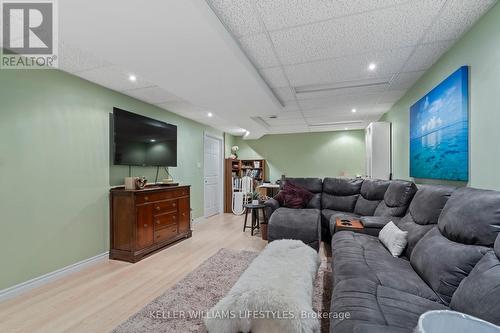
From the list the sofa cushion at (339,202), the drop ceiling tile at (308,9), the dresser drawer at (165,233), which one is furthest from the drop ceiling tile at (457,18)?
the dresser drawer at (165,233)

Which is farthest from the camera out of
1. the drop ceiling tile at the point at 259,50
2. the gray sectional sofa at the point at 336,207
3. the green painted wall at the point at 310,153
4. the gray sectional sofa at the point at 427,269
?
the green painted wall at the point at 310,153

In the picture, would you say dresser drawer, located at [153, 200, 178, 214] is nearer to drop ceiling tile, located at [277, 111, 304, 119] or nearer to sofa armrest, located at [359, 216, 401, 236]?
drop ceiling tile, located at [277, 111, 304, 119]

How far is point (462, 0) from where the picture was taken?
1.53 metres

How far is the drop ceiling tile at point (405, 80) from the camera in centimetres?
271

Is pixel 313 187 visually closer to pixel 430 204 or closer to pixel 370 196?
pixel 370 196

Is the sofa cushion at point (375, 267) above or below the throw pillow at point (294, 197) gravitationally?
below

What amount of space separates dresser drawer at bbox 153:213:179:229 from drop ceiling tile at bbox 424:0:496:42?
374cm

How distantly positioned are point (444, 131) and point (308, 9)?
1710 millimetres

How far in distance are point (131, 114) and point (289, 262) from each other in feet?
9.65

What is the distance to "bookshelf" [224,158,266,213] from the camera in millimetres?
6359

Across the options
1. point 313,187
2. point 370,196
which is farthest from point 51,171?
point 370,196

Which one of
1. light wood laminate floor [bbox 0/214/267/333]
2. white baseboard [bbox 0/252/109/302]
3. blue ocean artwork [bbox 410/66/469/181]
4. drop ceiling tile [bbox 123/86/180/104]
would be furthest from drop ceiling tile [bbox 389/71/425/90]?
white baseboard [bbox 0/252/109/302]

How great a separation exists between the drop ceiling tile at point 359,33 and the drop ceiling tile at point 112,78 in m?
1.84

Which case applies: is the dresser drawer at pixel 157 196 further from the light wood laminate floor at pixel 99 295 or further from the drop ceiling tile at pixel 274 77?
the drop ceiling tile at pixel 274 77
